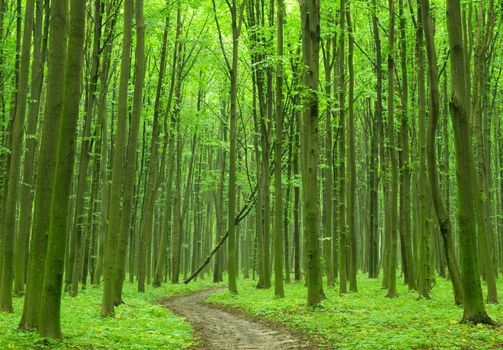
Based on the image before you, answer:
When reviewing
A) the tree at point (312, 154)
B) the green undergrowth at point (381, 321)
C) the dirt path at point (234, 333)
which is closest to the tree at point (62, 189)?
the dirt path at point (234, 333)

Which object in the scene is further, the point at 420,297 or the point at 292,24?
the point at 292,24

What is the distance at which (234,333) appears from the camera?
11.0 meters

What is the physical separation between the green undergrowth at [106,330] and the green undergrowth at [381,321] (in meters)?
3.01

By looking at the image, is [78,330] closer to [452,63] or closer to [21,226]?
[21,226]

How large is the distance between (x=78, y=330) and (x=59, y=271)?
2.01 m

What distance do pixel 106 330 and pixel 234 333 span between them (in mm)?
3086

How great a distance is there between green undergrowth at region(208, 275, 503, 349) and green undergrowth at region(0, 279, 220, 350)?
301cm

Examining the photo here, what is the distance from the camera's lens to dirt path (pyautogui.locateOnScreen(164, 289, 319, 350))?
9.20 meters

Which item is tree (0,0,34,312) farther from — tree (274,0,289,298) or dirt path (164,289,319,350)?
tree (274,0,289,298)

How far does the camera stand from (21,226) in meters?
12.5

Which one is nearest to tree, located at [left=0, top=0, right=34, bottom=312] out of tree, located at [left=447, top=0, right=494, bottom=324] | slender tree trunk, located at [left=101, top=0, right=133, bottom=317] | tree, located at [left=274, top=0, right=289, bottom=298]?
slender tree trunk, located at [left=101, top=0, right=133, bottom=317]

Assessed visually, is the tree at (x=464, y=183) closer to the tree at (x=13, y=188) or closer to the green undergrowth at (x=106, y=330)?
the green undergrowth at (x=106, y=330)

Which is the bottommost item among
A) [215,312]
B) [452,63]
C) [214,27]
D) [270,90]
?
[215,312]

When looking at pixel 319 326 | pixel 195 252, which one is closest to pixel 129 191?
pixel 319 326
